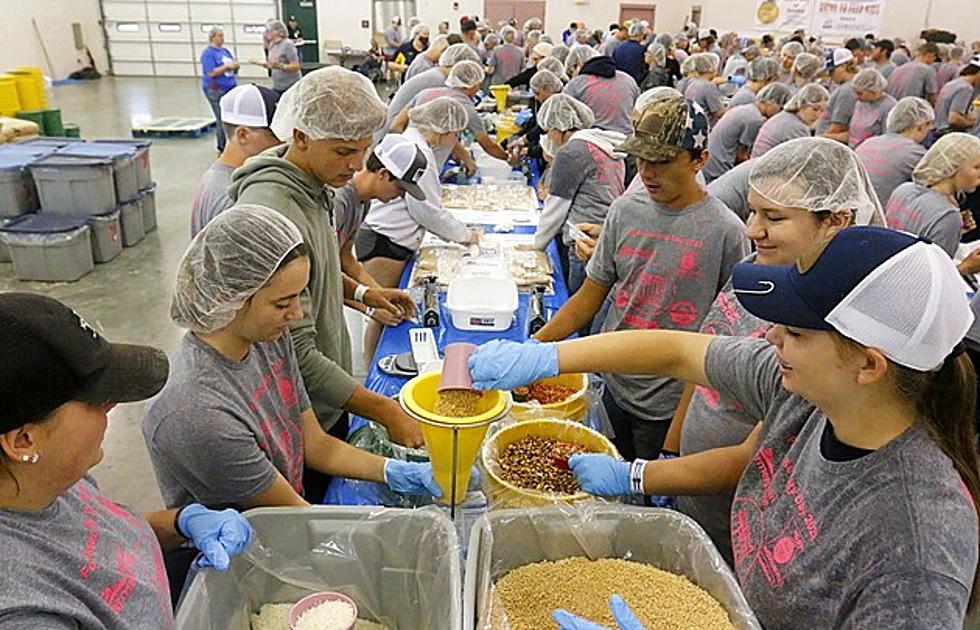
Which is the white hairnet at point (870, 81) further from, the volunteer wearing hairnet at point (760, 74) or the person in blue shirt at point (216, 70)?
the person in blue shirt at point (216, 70)

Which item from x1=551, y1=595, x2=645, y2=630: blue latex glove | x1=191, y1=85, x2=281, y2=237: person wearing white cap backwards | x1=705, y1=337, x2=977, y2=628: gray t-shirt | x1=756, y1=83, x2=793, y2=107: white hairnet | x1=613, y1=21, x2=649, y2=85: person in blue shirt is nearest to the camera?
x1=705, y1=337, x2=977, y2=628: gray t-shirt

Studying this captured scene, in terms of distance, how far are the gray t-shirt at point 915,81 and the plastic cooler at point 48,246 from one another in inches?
314

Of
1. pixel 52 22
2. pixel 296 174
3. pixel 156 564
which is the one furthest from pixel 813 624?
pixel 52 22

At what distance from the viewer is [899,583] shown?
0.91m

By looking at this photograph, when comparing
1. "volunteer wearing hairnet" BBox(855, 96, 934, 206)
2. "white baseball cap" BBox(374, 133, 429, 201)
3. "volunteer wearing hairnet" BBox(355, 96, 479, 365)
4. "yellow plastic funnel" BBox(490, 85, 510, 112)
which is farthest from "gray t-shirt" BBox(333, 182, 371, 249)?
"yellow plastic funnel" BBox(490, 85, 510, 112)

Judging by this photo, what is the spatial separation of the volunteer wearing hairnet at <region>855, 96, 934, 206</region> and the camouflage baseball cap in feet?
8.69

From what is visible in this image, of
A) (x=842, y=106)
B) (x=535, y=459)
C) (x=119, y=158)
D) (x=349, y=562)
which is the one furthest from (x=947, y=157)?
(x=119, y=158)

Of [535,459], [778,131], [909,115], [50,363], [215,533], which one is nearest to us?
[50,363]

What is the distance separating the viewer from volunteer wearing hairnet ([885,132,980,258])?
320cm

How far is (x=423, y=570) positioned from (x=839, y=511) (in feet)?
2.46

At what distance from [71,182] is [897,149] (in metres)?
5.53

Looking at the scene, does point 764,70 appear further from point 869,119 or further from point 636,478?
point 636,478

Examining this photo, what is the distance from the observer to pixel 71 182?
486 cm

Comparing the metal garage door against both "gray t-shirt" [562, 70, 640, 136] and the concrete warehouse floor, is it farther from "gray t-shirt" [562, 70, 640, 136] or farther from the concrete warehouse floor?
"gray t-shirt" [562, 70, 640, 136]
